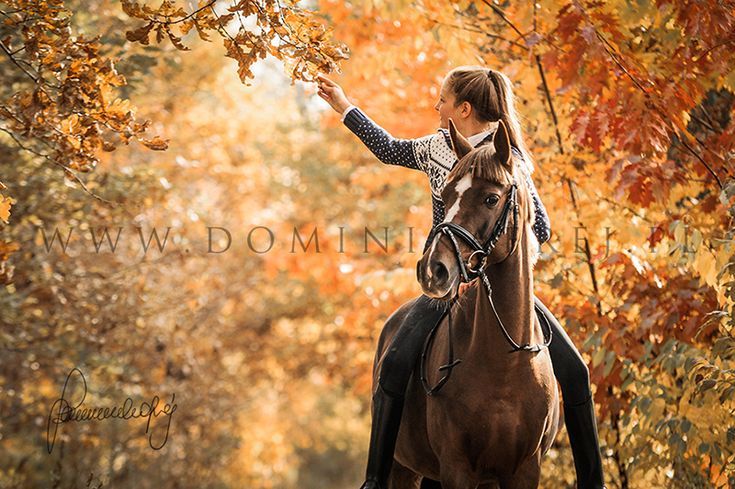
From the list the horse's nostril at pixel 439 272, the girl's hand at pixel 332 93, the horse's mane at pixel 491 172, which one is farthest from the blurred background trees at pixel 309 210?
the horse's nostril at pixel 439 272

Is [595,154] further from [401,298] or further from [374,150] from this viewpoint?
[401,298]

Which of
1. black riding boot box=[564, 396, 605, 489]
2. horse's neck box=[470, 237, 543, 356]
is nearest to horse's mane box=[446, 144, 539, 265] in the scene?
horse's neck box=[470, 237, 543, 356]

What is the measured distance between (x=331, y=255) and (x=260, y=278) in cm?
247

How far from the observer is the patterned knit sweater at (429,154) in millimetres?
4277

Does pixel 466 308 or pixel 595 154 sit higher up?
pixel 466 308

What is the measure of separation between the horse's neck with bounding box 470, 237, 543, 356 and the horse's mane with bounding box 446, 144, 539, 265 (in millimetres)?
173

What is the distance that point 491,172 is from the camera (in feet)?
12.0

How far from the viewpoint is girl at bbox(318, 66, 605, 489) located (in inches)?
170

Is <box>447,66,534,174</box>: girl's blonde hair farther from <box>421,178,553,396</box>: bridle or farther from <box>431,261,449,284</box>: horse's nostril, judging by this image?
<box>431,261,449,284</box>: horse's nostril

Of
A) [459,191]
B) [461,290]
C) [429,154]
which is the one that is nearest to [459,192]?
[459,191]

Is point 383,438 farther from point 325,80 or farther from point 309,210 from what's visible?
point 309,210

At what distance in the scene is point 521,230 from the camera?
12.5 ft

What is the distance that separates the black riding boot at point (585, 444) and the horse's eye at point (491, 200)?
1.44 metres

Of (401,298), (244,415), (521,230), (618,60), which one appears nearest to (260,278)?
(244,415)
